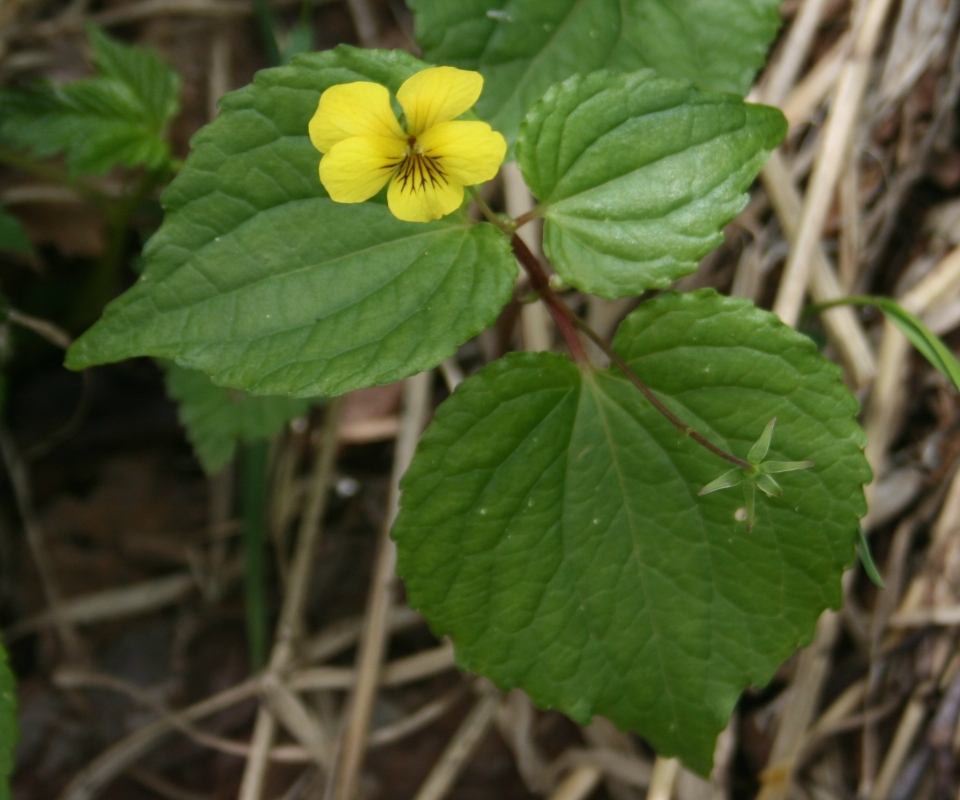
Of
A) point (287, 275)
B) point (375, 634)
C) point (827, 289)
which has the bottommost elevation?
point (375, 634)

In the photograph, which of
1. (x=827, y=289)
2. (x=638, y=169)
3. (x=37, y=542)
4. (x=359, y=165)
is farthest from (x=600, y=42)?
(x=37, y=542)

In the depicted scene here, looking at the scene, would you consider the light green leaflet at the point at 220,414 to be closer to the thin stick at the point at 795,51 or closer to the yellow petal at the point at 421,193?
the yellow petal at the point at 421,193

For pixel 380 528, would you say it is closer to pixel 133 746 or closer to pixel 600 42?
pixel 133 746

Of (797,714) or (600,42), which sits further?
(797,714)

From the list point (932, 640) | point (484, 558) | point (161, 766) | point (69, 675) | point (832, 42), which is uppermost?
point (832, 42)

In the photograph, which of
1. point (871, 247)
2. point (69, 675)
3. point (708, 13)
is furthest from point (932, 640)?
point (69, 675)

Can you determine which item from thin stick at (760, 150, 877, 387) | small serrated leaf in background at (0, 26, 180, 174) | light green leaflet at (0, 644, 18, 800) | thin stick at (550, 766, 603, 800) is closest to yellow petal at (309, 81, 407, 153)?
small serrated leaf in background at (0, 26, 180, 174)

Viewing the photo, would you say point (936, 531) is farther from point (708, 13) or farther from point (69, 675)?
point (69, 675)
